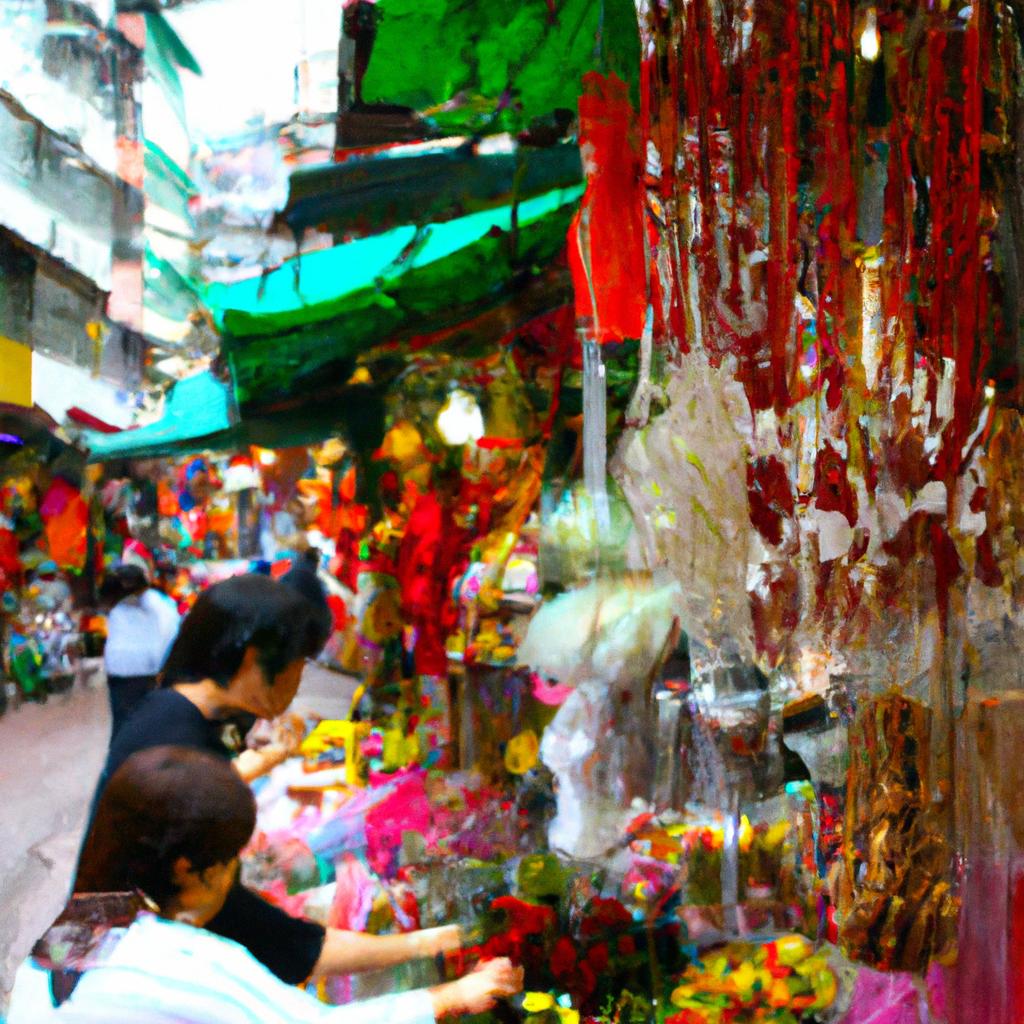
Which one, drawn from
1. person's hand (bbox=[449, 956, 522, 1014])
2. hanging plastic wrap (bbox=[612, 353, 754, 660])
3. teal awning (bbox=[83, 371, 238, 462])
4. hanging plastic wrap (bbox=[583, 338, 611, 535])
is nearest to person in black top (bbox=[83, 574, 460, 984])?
person's hand (bbox=[449, 956, 522, 1014])

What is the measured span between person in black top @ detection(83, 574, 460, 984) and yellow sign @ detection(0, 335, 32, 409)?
1.34 ft

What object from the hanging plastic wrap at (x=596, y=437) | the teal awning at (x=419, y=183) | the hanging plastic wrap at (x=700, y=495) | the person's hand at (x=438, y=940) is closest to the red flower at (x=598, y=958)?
the person's hand at (x=438, y=940)

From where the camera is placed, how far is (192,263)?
148 cm

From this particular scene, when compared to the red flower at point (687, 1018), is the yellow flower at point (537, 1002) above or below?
above

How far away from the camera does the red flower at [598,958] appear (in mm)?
1623

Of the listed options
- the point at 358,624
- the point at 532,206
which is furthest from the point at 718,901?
the point at 532,206

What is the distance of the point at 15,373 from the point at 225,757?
667 millimetres

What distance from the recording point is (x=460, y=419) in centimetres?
160

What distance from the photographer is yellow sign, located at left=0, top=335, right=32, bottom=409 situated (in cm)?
143

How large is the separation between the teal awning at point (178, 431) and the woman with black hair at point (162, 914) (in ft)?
1.51

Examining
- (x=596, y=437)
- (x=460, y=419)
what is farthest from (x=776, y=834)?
(x=460, y=419)

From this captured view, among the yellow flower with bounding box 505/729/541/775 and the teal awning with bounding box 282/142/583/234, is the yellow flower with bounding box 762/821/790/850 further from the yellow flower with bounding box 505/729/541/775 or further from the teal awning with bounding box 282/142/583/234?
the teal awning with bounding box 282/142/583/234

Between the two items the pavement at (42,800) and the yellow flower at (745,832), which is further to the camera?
the yellow flower at (745,832)

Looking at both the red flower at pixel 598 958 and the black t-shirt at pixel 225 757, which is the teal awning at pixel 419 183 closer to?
the black t-shirt at pixel 225 757
